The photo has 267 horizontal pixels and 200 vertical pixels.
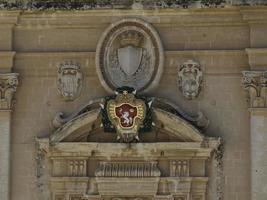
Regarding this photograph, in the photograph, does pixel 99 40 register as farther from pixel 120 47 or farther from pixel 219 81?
pixel 219 81

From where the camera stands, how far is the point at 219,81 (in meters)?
17.3

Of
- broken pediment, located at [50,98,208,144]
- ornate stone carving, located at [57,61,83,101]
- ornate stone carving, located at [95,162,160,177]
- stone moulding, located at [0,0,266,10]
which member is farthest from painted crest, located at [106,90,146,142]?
stone moulding, located at [0,0,266,10]

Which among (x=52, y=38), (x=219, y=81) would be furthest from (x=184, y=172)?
(x=52, y=38)

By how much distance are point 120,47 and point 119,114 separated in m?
1.14

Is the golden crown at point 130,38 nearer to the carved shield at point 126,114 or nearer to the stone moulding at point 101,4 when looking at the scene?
the stone moulding at point 101,4

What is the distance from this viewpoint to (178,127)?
1689 cm

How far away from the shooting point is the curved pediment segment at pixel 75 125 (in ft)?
56.0

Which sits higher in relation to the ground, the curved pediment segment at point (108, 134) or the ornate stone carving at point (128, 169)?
the curved pediment segment at point (108, 134)

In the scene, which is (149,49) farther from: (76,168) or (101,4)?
(76,168)

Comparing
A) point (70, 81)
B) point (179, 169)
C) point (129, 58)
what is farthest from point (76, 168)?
point (129, 58)

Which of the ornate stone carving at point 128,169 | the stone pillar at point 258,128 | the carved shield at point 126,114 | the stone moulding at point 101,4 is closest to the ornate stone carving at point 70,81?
the carved shield at point 126,114

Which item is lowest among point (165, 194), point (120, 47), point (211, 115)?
point (165, 194)

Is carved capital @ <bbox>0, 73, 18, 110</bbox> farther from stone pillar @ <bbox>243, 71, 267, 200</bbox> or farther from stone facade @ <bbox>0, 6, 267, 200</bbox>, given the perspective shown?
stone pillar @ <bbox>243, 71, 267, 200</bbox>

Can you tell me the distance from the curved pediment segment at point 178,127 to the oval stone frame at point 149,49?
0.53 metres
